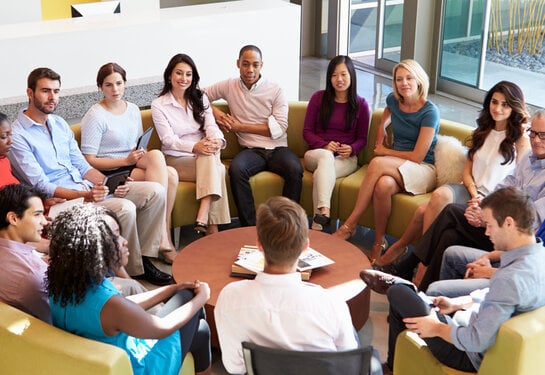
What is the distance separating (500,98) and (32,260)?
2684 millimetres

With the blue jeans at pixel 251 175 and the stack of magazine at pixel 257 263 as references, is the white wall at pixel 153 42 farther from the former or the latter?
the stack of magazine at pixel 257 263

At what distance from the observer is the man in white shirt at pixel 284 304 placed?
2576 millimetres

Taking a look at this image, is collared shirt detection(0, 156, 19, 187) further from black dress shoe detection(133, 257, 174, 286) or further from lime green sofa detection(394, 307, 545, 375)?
lime green sofa detection(394, 307, 545, 375)

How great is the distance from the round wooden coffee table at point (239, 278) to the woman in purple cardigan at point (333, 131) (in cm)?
61

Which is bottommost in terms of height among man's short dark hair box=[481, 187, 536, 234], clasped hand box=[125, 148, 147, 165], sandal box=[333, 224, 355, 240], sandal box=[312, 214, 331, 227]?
sandal box=[333, 224, 355, 240]

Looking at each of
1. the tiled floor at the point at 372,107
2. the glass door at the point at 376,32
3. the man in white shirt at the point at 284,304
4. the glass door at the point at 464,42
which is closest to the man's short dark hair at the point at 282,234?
the man in white shirt at the point at 284,304

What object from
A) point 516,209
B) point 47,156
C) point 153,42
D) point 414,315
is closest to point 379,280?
point 414,315

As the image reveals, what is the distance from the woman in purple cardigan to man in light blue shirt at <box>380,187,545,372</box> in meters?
1.93

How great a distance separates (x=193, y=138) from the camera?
523 cm

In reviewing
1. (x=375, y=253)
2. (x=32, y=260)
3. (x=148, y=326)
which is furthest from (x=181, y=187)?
(x=148, y=326)

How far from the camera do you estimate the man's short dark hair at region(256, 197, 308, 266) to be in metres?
2.60

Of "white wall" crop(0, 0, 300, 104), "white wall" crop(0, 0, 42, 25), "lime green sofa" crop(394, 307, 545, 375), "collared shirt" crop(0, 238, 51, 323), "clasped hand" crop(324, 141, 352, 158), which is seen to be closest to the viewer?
"lime green sofa" crop(394, 307, 545, 375)

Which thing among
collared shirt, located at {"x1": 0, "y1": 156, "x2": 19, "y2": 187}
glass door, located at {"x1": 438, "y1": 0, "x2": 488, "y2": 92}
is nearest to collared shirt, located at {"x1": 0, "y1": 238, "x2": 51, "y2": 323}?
collared shirt, located at {"x1": 0, "y1": 156, "x2": 19, "y2": 187}

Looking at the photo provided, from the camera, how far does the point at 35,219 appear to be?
3277 mm
